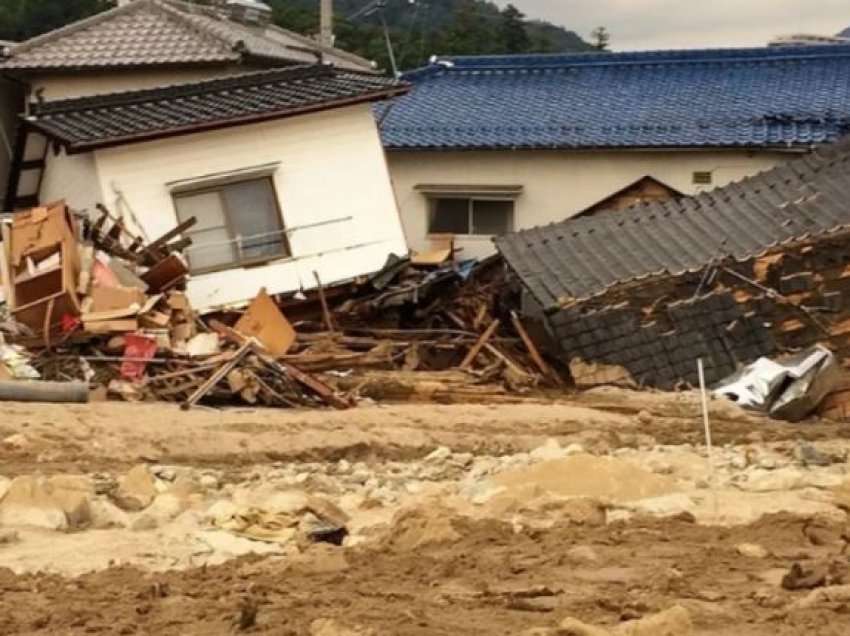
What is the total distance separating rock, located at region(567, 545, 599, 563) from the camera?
7477 millimetres

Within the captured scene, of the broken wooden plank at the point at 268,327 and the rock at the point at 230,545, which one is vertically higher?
the broken wooden plank at the point at 268,327

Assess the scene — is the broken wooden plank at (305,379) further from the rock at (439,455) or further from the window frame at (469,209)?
the window frame at (469,209)

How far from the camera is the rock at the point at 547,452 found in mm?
11095

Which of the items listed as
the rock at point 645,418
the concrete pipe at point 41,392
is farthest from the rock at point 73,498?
the rock at point 645,418

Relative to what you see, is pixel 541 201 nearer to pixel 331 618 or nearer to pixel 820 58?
pixel 820 58

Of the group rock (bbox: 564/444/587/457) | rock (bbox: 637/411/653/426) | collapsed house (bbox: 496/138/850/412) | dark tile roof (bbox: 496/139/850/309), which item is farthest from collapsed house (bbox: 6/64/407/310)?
rock (bbox: 564/444/587/457)

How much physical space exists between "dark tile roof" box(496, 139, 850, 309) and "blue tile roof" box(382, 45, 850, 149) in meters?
3.60

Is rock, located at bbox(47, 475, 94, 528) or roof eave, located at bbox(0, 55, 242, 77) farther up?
roof eave, located at bbox(0, 55, 242, 77)

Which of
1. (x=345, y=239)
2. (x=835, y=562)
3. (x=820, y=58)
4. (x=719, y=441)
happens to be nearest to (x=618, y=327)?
(x=719, y=441)

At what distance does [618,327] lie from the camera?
15406 millimetres

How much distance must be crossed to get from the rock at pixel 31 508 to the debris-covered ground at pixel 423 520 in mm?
16

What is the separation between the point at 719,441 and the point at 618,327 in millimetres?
2720

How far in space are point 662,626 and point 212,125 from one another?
1359 cm

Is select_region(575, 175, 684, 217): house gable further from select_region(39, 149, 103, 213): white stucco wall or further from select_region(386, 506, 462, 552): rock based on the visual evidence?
select_region(386, 506, 462, 552): rock
